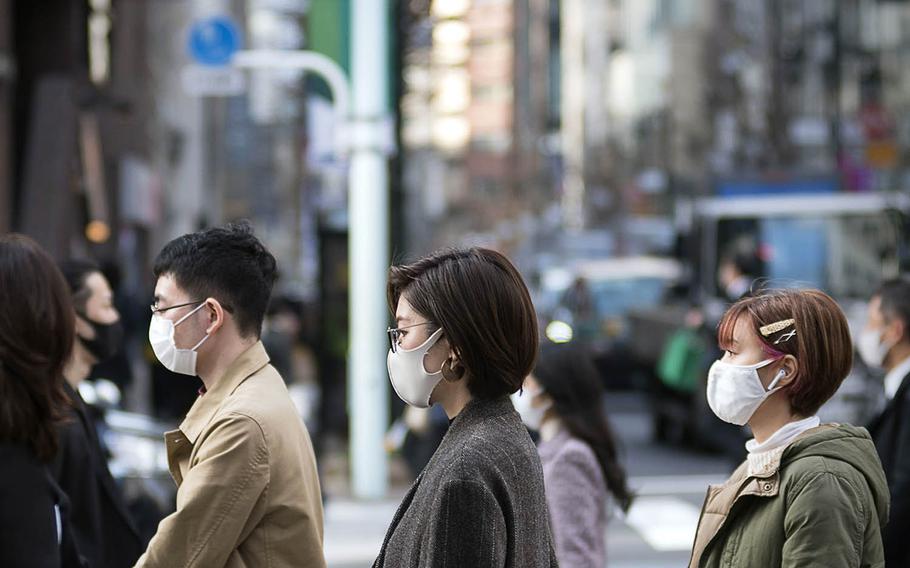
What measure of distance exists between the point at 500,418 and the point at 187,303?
1.05 m

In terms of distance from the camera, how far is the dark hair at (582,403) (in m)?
5.28

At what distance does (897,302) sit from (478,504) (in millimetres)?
3556

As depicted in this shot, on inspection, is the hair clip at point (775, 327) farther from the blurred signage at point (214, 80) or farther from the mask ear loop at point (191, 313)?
the blurred signage at point (214, 80)

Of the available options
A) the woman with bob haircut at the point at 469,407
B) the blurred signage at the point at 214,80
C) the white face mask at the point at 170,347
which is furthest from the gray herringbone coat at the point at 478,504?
the blurred signage at the point at 214,80

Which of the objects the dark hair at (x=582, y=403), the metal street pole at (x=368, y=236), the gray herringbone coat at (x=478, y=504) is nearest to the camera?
the gray herringbone coat at (x=478, y=504)

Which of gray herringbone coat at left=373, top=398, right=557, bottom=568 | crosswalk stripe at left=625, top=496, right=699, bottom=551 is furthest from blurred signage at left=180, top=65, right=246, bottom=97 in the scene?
gray herringbone coat at left=373, top=398, right=557, bottom=568

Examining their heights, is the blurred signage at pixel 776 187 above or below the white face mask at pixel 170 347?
above

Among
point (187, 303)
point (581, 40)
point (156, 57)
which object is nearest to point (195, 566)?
point (187, 303)

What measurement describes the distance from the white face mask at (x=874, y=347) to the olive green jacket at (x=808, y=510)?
2.46 metres

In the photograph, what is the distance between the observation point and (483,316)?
10.1 feet

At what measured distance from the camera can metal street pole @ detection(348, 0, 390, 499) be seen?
13086 mm

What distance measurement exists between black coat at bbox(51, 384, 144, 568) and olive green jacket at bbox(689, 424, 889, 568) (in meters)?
1.84

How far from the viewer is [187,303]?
3.69m

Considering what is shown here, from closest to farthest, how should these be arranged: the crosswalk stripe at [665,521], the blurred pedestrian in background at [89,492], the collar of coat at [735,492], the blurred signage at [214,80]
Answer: the collar of coat at [735,492] → the blurred pedestrian in background at [89,492] → the crosswalk stripe at [665,521] → the blurred signage at [214,80]
